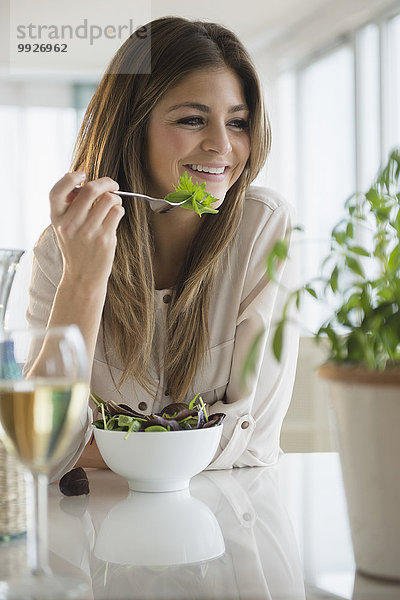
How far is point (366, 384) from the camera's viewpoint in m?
0.64

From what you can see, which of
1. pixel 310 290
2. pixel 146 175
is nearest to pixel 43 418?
pixel 310 290

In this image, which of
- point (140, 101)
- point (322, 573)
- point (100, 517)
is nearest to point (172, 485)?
point (100, 517)

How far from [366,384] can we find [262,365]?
3.53 feet

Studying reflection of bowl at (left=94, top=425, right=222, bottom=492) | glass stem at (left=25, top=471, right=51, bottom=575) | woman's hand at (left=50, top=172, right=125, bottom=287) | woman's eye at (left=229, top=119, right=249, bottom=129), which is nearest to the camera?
glass stem at (left=25, top=471, right=51, bottom=575)

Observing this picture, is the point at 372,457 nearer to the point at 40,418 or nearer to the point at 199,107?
the point at 40,418

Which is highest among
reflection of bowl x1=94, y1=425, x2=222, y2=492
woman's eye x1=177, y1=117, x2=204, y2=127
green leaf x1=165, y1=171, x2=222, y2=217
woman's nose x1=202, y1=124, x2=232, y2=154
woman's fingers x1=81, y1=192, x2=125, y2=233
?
woman's eye x1=177, y1=117, x2=204, y2=127

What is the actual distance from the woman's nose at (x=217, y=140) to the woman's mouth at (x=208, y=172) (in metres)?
0.04

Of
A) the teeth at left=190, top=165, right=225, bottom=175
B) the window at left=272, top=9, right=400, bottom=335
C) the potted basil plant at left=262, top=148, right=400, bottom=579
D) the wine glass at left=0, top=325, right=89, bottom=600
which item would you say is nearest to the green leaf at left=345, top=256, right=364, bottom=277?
the potted basil plant at left=262, top=148, right=400, bottom=579

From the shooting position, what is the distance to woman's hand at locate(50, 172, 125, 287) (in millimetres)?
1332

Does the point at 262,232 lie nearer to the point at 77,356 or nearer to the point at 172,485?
the point at 172,485

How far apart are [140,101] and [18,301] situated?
15.1ft

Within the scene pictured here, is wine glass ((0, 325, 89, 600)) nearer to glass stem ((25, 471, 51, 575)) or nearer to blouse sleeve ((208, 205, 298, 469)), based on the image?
glass stem ((25, 471, 51, 575))

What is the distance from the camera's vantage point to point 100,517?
94 centimetres

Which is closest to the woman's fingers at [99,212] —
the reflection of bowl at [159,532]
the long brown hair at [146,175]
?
the long brown hair at [146,175]
